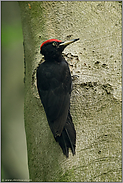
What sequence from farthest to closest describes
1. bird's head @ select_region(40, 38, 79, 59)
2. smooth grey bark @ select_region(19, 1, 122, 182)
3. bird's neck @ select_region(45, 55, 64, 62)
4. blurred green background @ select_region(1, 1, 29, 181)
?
blurred green background @ select_region(1, 1, 29, 181)
bird's neck @ select_region(45, 55, 64, 62)
bird's head @ select_region(40, 38, 79, 59)
smooth grey bark @ select_region(19, 1, 122, 182)

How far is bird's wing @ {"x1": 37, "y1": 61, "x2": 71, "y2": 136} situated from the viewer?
193cm

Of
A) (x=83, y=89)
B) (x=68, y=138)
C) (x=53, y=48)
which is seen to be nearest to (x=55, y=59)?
(x=53, y=48)

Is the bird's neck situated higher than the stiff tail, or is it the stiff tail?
the bird's neck

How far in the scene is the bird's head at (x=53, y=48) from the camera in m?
2.21

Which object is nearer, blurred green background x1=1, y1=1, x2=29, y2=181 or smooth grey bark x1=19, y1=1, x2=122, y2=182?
smooth grey bark x1=19, y1=1, x2=122, y2=182

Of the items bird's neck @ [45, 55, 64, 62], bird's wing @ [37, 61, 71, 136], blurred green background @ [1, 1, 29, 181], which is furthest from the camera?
blurred green background @ [1, 1, 29, 181]

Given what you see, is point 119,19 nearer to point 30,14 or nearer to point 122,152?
point 30,14

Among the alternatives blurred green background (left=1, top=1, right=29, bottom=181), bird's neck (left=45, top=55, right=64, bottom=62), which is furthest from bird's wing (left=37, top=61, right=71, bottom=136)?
blurred green background (left=1, top=1, right=29, bottom=181)

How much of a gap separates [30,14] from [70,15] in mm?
538

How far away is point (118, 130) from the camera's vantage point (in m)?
1.90

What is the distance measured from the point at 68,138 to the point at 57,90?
0.52 m

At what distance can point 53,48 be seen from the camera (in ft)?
7.71

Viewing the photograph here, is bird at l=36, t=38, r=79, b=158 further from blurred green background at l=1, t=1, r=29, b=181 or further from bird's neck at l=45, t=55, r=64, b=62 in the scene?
blurred green background at l=1, t=1, r=29, b=181

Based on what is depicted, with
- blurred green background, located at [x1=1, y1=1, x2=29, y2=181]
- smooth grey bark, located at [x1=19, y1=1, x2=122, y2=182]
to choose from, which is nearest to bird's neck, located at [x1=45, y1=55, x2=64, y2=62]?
smooth grey bark, located at [x1=19, y1=1, x2=122, y2=182]
